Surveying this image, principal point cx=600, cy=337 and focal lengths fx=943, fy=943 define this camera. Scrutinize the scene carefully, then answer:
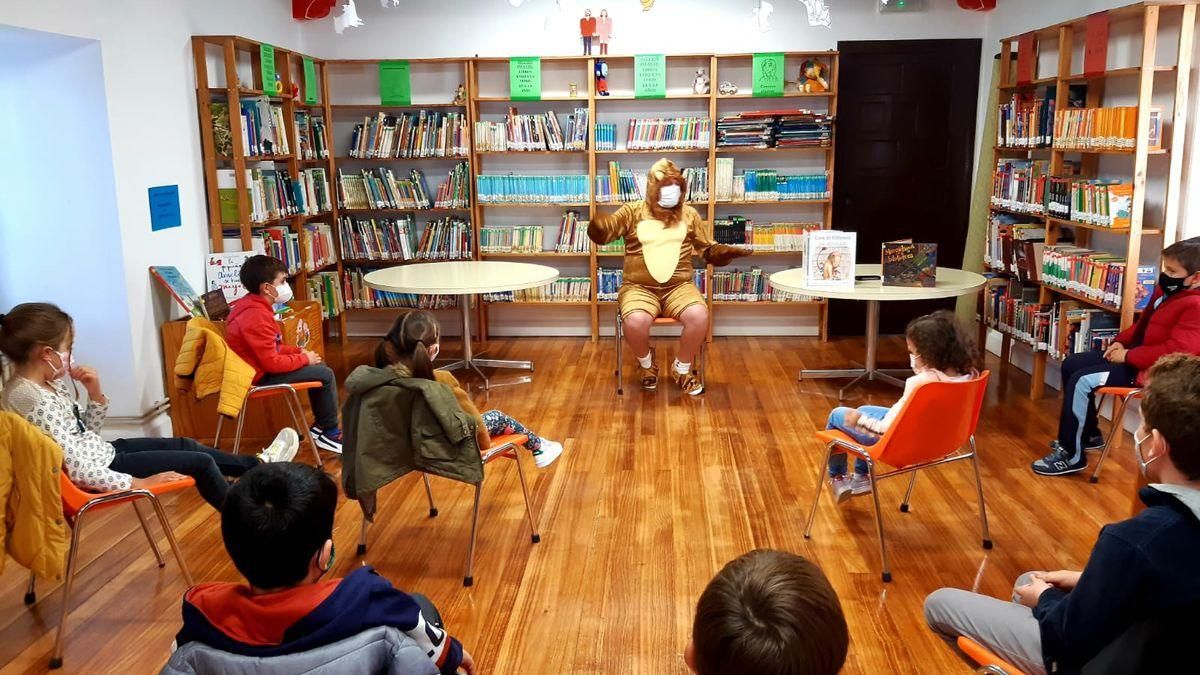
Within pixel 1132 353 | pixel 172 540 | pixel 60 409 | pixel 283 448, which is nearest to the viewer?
pixel 60 409

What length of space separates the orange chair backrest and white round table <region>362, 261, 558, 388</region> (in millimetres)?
2696

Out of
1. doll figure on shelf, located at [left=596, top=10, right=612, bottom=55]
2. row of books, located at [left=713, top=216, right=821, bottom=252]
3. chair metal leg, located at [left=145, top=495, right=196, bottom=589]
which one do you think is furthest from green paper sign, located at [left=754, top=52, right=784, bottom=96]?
chair metal leg, located at [left=145, top=495, right=196, bottom=589]

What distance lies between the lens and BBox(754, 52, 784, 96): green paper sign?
22.3 feet

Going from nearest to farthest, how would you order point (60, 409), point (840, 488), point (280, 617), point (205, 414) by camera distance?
point (280, 617), point (60, 409), point (840, 488), point (205, 414)

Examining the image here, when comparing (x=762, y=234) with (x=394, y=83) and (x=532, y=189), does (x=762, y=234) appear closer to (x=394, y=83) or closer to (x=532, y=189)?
(x=532, y=189)

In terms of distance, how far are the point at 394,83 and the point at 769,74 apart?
9.13 ft

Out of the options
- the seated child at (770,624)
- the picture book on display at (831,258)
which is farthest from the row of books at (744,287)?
the seated child at (770,624)

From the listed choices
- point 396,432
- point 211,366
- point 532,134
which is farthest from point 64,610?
point 532,134

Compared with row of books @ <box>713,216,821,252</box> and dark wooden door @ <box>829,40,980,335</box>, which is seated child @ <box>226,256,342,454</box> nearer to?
row of books @ <box>713,216,821,252</box>

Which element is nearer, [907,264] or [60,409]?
[60,409]

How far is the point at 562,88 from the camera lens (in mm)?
7234

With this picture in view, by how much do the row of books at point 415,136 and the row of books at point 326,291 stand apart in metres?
0.98

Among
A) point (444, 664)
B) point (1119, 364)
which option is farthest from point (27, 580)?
point (1119, 364)

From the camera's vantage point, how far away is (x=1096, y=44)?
4.90m
